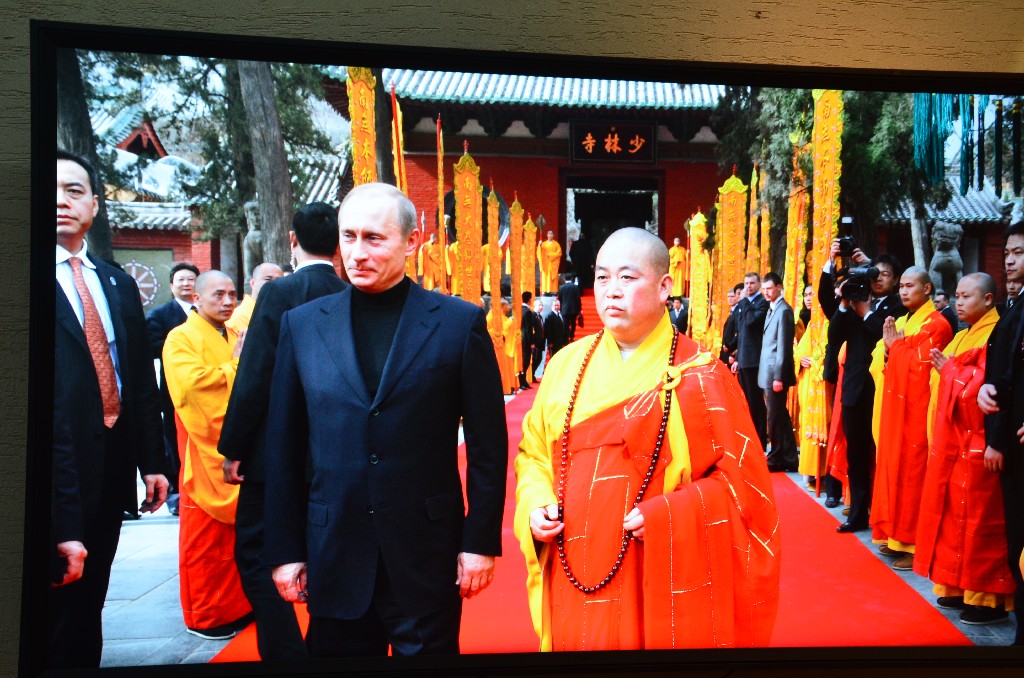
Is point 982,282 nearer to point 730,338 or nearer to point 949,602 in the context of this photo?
point 730,338

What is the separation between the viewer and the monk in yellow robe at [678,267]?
2.48 m

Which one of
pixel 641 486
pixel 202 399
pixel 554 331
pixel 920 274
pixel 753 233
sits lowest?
pixel 641 486

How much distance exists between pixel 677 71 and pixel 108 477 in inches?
90.0

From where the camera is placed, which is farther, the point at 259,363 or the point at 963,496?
the point at 963,496

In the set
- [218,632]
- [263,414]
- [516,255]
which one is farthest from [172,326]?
Result: [516,255]

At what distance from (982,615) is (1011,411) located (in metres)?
0.72

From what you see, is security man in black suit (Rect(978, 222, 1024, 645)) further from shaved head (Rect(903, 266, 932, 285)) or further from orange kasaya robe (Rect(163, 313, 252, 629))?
orange kasaya robe (Rect(163, 313, 252, 629))

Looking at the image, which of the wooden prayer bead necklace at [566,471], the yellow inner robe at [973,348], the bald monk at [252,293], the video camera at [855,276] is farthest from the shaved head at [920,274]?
the bald monk at [252,293]

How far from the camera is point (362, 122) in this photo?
2.59m

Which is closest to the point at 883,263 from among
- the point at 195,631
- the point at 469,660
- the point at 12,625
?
the point at 469,660

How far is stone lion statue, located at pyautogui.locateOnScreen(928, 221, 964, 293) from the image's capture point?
272cm

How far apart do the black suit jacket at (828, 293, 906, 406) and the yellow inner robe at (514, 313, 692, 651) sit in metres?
A: 0.89

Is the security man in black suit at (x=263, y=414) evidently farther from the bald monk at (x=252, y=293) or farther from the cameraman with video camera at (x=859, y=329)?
the cameraman with video camera at (x=859, y=329)

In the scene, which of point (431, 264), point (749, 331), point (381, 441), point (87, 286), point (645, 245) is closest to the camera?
point (381, 441)
